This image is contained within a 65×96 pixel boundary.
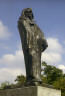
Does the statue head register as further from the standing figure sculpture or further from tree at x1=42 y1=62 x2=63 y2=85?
tree at x1=42 y1=62 x2=63 y2=85

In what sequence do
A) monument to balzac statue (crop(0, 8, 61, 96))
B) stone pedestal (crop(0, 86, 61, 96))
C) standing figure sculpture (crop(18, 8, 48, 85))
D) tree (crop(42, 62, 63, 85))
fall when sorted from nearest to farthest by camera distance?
stone pedestal (crop(0, 86, 61, 96))
monument to balzac statue (crop(0, 8, 61, 96))
standing figure sculpture (crop(18, 8, 48, 85))
tree (crop(42, 62, 63, 85))

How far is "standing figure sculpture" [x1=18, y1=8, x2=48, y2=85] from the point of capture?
24.7 ft

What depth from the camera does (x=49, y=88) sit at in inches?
288

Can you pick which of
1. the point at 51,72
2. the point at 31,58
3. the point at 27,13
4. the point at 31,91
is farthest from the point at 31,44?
the point at 51,72

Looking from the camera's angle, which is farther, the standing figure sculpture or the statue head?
the statue head

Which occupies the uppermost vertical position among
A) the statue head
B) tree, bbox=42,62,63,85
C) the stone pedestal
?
tree, bbox=42,62,63,85

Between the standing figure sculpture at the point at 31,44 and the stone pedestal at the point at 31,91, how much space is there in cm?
26

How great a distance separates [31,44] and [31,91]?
1806 millimetres

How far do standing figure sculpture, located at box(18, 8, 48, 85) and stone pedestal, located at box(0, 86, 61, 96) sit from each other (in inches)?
10.4

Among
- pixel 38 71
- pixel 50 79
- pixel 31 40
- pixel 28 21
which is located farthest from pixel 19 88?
pixel 50 79

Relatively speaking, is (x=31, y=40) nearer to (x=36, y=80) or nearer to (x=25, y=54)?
(x=25, y=54)

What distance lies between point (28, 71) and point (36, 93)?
1088 mm

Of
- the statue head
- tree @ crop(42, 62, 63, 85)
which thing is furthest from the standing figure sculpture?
tree @ crop(42, 62, 63, 85)

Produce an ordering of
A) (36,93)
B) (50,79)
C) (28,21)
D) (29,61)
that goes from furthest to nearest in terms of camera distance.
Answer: (50,79), (28,21), (29,61), (36,93)
